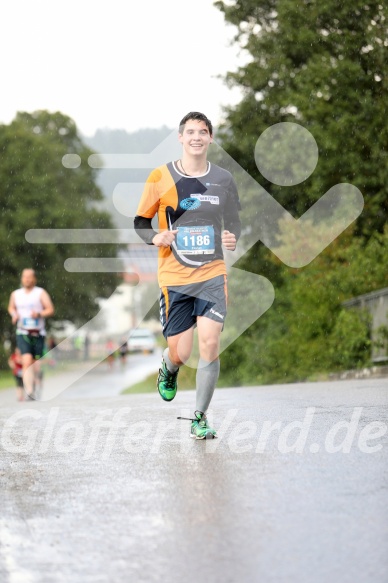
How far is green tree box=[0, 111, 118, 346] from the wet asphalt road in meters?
41.8

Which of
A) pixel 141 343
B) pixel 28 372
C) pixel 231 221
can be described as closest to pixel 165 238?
pixel 231 221

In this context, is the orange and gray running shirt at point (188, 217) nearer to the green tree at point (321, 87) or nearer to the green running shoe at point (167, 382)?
A: the green running shoe at point (167, 382)

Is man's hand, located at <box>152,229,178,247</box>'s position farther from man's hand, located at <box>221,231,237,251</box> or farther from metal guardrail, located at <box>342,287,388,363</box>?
metal guardrail, located at <box>342,287,388,363</box>

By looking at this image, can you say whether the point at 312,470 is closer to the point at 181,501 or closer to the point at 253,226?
the point at 181,501

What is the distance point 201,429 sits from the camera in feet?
25.8

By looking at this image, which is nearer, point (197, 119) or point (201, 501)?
point (201, 501)

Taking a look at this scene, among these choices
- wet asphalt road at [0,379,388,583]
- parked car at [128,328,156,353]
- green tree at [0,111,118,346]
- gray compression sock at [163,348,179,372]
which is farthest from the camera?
parked car at [128,328,156,353]

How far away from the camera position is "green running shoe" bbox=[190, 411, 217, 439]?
783 cm

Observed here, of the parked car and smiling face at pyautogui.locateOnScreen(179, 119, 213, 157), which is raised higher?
smiling face at pyautogui.locateOnScreen(179, 119, 213, 157)

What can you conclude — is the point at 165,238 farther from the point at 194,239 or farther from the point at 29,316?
the point at 29,316

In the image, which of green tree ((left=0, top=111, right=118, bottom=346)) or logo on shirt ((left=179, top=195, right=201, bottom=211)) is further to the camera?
green tree ((left=0, top=111, right=118, bottom=346))

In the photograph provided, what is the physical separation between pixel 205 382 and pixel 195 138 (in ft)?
4.97

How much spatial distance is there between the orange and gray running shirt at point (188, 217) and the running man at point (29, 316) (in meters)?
8.44

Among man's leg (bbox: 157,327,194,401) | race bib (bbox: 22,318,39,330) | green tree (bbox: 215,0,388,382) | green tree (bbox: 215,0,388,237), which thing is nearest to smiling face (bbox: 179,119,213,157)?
man's leg (bbox: 157,327,194,401)
